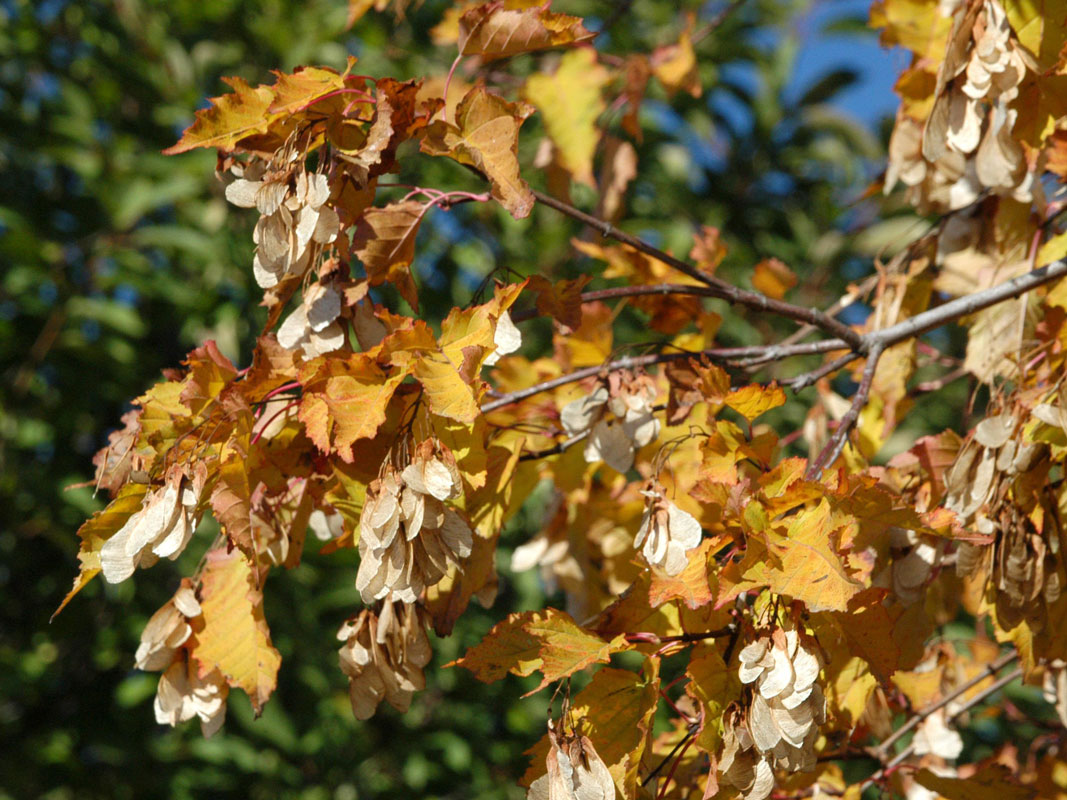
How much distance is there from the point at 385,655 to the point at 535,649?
143 mm

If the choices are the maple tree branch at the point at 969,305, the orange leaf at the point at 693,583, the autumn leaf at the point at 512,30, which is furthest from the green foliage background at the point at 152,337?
the orange leaf at the point at 693,583

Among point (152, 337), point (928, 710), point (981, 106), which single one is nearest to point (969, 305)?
point (981, 106)

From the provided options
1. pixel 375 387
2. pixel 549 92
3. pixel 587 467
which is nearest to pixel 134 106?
pixel 549 92

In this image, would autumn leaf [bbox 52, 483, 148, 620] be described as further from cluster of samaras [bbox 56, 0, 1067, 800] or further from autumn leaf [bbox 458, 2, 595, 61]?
autumn leaf [bbox 458, 2, 595, 61]

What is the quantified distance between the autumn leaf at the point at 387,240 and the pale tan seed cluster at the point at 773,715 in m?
0.35

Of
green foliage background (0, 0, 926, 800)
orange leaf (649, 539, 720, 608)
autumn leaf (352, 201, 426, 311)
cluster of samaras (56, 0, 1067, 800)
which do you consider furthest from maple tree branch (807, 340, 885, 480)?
green foliage background (0, 0, 926, 800)

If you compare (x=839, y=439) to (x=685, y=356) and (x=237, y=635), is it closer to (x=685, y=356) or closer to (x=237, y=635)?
(x=685, y=356)

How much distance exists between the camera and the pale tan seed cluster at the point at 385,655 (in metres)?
0.75

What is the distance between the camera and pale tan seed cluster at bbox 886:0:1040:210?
0.80 metres

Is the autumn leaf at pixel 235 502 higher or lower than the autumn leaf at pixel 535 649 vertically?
higher

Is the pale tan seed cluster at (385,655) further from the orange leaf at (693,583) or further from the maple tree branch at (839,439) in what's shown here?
the maple tree branch at (839,439)

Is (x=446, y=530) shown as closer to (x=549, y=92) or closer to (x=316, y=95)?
(x=316, y=95)

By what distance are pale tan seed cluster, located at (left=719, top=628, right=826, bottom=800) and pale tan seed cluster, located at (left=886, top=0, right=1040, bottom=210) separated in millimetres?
464

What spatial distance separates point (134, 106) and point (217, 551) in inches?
66.3
